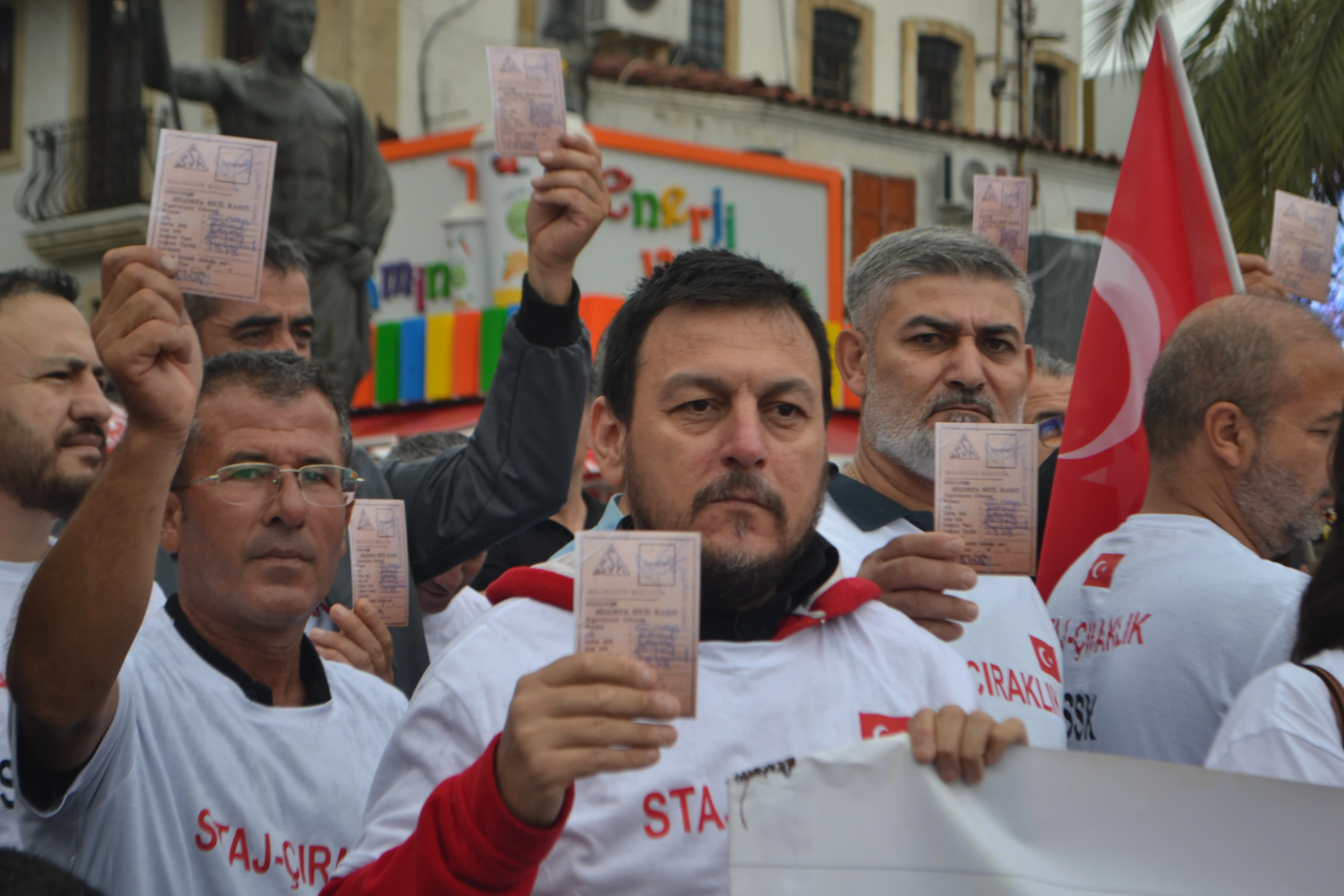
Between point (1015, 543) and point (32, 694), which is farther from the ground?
point (1015, 543)

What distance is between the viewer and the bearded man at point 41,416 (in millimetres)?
3314

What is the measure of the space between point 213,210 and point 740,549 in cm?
108

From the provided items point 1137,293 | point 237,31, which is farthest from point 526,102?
point 237,31

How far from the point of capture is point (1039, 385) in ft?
17.9

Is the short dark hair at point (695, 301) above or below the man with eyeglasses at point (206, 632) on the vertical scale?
above

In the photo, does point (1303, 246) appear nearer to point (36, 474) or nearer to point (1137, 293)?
point (1137, 293)

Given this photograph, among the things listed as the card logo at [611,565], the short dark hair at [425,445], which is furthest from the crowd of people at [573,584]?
the short dark hair at [425,445]

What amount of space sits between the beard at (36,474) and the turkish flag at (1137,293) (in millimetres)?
2280

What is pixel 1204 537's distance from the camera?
10.4 feet

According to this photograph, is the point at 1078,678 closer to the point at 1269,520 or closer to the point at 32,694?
the point at 1269,520

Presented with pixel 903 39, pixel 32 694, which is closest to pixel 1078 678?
pixel 32 694

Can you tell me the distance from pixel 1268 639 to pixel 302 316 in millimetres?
2539

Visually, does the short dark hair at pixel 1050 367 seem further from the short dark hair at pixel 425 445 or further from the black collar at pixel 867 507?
the black collar at pixel 867 507

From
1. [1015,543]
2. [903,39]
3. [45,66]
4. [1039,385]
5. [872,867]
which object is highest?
[903,39]
